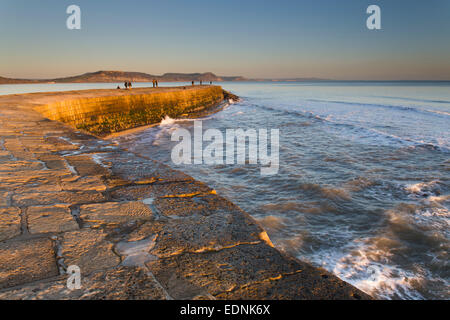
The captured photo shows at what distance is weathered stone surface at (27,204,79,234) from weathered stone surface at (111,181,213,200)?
460 millimetres

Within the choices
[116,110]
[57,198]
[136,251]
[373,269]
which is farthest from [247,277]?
[116,110]

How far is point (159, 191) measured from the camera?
2664mm

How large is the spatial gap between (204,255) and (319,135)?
471 inches

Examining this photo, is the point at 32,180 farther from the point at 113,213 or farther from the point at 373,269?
the point at 373,269

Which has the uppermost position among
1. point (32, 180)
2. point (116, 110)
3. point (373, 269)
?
point (116, 110)

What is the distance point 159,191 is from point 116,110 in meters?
13.0

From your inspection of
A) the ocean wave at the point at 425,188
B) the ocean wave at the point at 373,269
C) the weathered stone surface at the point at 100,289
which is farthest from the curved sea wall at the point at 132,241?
the ocean wave at the point at 425,188

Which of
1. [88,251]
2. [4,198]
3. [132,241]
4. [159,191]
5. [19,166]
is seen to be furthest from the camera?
[19,166]

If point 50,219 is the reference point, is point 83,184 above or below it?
above

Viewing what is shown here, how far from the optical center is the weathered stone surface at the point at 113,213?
2.01 meters

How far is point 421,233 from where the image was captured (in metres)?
4.00

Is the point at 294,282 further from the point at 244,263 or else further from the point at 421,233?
the point at 421,233
